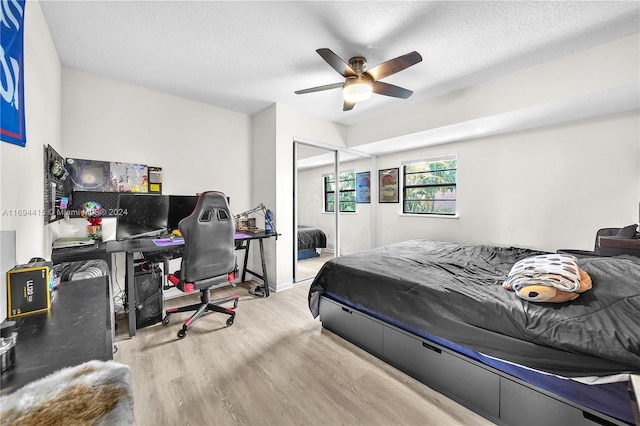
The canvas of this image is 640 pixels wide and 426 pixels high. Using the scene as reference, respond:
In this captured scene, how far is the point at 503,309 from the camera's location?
145 centimetres

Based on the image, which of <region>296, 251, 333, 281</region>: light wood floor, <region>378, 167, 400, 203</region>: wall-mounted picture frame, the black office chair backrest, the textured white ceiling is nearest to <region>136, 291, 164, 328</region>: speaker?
the black office chair backrest

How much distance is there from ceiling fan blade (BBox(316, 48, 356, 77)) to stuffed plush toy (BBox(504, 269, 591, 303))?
2054 mm

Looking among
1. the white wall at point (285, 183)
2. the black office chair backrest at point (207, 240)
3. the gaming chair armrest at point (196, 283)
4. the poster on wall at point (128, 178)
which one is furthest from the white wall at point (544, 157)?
the poster on wall at point (128, 178)

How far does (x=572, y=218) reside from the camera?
2973 mm

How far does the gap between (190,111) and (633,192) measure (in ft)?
17.0

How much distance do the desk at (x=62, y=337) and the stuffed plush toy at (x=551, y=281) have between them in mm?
2030

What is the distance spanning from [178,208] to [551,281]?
3495 mm

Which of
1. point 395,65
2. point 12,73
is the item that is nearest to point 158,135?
point 12,73

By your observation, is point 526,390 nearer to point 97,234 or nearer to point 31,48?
point 31,48

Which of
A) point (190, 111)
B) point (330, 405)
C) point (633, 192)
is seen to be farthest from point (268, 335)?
point (633, 192)

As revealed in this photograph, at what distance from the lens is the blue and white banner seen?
1110 mm

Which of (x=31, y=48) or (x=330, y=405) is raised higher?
(x=31, y=48)

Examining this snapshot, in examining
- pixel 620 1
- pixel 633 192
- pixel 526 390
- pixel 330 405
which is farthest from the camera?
pixel 633 192

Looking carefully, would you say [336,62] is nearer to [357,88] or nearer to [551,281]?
[357,88]
